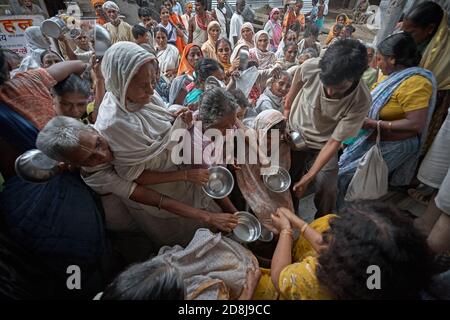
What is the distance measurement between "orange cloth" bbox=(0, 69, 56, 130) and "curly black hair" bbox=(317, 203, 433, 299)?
1987mm

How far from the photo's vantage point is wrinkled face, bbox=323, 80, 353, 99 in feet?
6.34

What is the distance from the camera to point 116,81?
154 centimetres

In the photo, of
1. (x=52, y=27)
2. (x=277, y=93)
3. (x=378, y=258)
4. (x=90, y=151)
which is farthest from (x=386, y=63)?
(x=52, y=27)

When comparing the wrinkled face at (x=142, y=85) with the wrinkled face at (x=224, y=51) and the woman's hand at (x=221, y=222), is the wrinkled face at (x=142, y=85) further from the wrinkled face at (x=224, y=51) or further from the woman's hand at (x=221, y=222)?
the wrinkled face at (x=224, y=51)

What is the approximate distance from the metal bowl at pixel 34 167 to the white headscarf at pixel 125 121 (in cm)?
34

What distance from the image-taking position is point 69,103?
5.88ft

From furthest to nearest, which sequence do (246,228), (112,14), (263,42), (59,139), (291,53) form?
(112,14) < (263,42) < (291,53) < (246,228) < (59,139)

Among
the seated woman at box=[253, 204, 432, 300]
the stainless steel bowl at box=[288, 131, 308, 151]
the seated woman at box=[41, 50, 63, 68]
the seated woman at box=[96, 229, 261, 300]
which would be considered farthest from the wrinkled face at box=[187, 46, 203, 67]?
the seated woman at box=[253, 204, 432, 300]

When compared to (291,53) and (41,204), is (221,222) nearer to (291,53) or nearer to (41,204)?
(41,204)

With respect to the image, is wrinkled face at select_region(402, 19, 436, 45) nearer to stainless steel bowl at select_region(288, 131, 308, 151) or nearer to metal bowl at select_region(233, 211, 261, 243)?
stainless steel bowl at select_region(288, 131, 308, 151)

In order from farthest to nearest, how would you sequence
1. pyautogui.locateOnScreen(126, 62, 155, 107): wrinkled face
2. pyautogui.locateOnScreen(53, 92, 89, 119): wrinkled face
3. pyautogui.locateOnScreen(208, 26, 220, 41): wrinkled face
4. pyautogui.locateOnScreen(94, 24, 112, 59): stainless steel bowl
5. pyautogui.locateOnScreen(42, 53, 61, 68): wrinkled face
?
pyautogui.locateOnScreen(208, 26, 220, 41): wrinkled face
pyautogui.locateOnScreen(42, 53, 61, 68): wrinkled face
pyautogui.locateOnScreen(94, 24, 112, 59): stainless steel bowl
pyautogui.locateOnScreen(53, 92, 89, 119): wrinkled face
pyautogui.locateOnScreen(126, 62, 155, 107): wrinkled face

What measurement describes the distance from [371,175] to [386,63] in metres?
1.07
